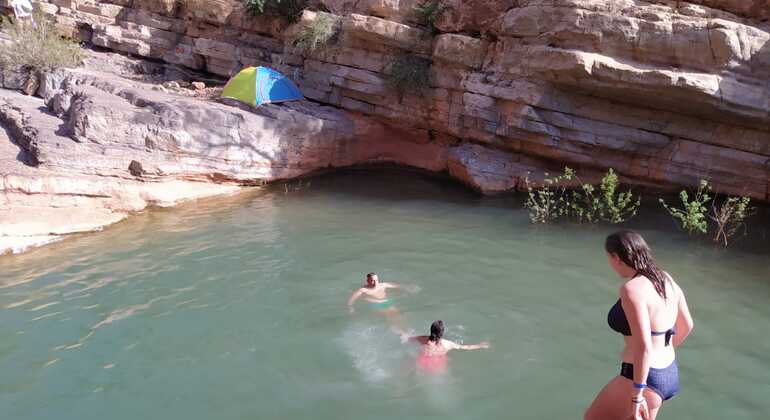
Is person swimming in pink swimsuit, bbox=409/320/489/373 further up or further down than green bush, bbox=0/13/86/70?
further down

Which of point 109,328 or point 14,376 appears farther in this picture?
point 109,328

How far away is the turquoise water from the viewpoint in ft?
14.8

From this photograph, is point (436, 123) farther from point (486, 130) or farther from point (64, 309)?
point (64, 309)

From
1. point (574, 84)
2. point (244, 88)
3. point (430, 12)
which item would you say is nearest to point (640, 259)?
point (574, 84)

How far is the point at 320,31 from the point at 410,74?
2530 mm

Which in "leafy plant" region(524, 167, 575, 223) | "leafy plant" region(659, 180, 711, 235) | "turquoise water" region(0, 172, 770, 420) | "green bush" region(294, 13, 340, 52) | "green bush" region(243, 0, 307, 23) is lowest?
"turquoise water" region(0, 172, 770, 420)

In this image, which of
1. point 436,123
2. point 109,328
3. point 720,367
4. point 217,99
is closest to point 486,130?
point 436,123

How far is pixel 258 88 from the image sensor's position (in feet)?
38.8

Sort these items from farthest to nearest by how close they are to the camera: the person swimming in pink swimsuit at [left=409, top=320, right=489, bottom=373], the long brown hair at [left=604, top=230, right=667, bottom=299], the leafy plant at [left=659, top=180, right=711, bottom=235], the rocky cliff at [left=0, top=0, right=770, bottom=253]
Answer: the rocky cliff at [left=0, top=0, right=770, bottom=253]
the leafy plant at [left=659, top=180, right=711, bottom=235]
the person swimming in pink swimsuit at [left=409, top=320, right=489, bottom=373]
the long brown hair at [left=604, top=230, right=667, bottom=299]

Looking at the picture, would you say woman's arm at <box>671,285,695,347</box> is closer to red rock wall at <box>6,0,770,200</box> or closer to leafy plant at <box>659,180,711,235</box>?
leafy plant at <box>659,180,711,235</box>

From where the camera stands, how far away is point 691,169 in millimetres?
9602

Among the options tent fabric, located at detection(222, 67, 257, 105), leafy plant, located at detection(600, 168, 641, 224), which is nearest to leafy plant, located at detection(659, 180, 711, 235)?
leafy plant, located at detection(600, 168, 641, 224)

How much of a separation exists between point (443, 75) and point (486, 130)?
4.98ft

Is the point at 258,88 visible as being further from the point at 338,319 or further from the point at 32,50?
the point at 338,319
